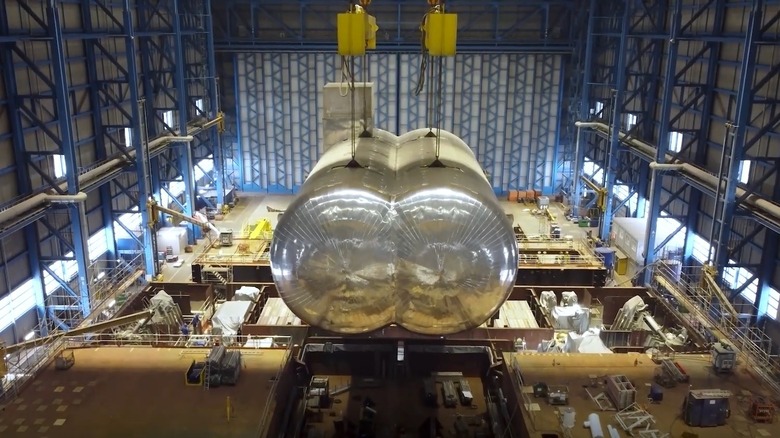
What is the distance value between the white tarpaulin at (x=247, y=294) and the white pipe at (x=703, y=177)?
53.5ft

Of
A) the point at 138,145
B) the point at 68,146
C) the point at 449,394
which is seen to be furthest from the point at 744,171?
the point at 68,146

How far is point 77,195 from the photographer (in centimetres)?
2166

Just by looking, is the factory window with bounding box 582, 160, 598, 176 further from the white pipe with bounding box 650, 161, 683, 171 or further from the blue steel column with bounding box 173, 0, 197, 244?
the blue steel column with bounding box 173, 0, 197, 244

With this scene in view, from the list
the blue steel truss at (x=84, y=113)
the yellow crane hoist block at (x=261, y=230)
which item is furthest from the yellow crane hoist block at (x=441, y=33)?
the yellow crane hoist block at (x=261, y=230)

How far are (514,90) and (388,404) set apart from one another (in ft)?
103

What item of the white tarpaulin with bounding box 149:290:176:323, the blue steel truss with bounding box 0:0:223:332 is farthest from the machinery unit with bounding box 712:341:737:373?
the blue steel truss with bounding box 0:0:223:332

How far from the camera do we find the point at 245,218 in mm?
37656

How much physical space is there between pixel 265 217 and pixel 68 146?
16464 millimetres

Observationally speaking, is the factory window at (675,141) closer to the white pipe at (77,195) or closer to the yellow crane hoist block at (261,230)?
the yellow crane hoist block at (261,230)

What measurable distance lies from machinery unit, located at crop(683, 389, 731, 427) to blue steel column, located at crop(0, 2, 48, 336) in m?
19.8

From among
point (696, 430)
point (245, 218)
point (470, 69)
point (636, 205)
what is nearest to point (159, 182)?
point (245, 218)

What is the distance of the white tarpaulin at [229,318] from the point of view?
19219 millimetres

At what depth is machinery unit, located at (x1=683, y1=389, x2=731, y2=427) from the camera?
1182 centimetres

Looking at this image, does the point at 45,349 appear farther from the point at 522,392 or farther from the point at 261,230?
the point at 261,230
